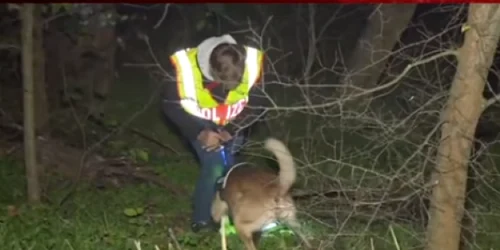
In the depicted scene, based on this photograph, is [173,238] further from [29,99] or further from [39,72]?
[39,72]

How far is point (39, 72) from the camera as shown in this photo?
6.24m

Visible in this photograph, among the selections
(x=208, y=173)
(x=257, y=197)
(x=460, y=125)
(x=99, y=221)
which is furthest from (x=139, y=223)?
(x=460, y=125)

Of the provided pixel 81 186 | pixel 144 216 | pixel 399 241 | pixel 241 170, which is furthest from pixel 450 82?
pixel 81 186

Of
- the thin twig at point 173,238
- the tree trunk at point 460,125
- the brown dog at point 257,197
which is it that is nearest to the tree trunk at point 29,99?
the thin twig at point 173,238

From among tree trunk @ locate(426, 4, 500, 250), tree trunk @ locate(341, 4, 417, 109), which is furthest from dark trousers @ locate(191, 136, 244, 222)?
tree trunk @ locate(426, 4, 500, 250)

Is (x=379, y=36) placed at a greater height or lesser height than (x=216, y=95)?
greater

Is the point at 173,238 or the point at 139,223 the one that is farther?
the point at 139,223

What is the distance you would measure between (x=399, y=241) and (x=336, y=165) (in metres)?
0.78

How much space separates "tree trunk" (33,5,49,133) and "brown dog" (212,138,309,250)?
4.54 feet

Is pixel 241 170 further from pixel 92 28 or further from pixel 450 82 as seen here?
pixel 92 28

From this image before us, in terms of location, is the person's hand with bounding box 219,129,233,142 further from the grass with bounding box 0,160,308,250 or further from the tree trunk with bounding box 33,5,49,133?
the tree trunk with bounding box 33,5,49,133

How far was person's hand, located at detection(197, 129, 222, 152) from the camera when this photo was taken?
223 inches

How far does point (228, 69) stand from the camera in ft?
18.0

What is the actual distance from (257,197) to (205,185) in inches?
23.2
